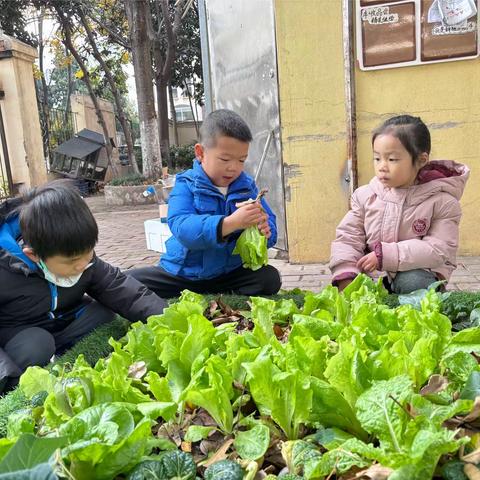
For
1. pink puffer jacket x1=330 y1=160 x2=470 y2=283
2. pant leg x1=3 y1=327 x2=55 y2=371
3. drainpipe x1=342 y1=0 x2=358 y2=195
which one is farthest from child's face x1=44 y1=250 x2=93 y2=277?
drainpipe x1=342 y1=0 x2=358 y2=195

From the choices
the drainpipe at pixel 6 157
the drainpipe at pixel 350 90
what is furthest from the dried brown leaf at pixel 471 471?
the drainpipe at pixel 6 157

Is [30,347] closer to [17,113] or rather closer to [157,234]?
[157,234]

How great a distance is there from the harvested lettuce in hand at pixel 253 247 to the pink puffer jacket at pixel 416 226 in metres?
0.41

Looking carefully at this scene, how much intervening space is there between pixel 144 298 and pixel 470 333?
57.5 inches

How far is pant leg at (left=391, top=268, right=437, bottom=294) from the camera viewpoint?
2785mm

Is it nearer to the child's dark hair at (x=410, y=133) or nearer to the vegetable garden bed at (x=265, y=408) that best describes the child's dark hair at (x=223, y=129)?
the child's dark hair at (x=410, y=133)

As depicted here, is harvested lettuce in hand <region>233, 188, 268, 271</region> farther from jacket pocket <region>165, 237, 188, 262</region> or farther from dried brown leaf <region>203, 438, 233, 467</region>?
dried brown leaf <region>203, 438, 233, 467</region>

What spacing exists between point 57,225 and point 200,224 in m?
0.91

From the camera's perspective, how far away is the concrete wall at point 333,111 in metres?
4.58

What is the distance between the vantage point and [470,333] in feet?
4.93

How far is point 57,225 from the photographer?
2061 mm

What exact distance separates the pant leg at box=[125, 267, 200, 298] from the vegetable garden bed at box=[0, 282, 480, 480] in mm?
1367

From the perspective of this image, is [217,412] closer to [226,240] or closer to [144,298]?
[144,298]

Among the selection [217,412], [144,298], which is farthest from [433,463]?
[144,298]
